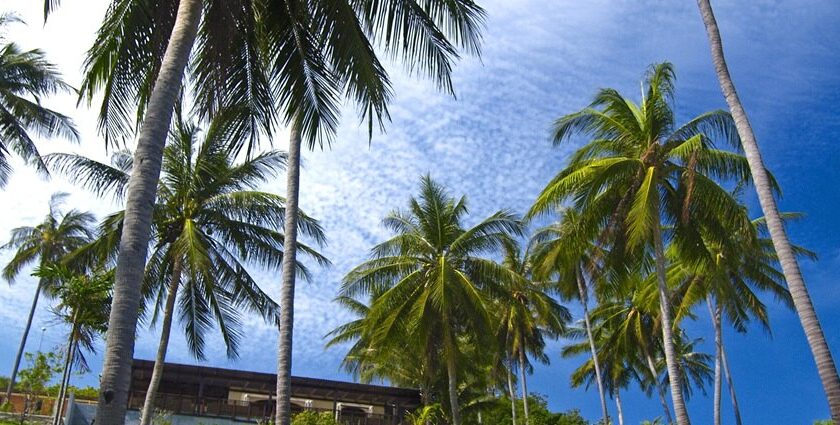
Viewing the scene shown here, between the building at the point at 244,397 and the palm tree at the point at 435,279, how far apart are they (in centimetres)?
635

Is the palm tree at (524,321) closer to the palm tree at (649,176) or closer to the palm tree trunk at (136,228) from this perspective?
the palm tree at (649,176)

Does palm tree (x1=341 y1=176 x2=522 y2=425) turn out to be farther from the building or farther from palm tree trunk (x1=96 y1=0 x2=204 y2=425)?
palm tree trunk (x1=96 y1=0 x2=204 y2=425)

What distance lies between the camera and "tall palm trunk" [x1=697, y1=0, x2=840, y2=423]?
1013 cm

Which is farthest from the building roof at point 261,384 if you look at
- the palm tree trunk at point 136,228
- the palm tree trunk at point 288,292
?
the palm tree trunk at point 136,228

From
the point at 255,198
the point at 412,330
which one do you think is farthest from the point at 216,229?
the point at 412,330

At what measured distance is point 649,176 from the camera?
60.7ft

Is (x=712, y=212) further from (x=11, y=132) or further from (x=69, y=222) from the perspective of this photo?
(x=69, y=222)

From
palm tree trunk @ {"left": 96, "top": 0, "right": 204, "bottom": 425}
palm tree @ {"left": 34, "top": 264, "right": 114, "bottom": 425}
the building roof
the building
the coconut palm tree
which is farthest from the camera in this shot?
the building roof

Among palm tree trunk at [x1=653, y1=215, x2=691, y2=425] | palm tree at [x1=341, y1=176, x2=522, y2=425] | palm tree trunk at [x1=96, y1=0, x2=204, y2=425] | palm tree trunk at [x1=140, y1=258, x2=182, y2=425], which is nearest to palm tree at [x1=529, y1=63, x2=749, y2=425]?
palm tree trunk at [x1=653, y1=215, x2=691, y2=425]

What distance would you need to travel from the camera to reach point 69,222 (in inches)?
1487

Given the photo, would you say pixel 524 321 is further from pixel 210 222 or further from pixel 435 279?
pixel 210 222

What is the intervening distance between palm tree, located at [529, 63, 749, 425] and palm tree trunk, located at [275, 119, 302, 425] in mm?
8271

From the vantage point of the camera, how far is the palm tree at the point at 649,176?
18.6 meters

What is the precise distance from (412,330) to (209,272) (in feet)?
23.3
